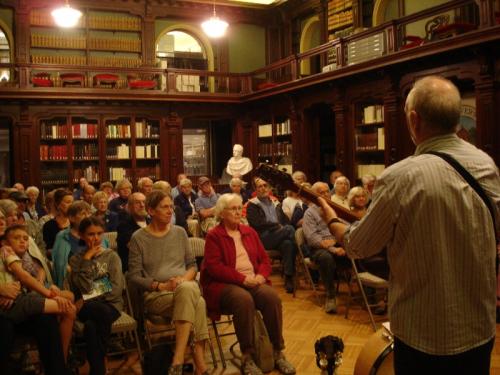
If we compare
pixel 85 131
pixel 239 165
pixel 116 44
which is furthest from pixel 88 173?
pixel 116 44

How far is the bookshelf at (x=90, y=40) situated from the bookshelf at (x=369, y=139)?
587 centimetres

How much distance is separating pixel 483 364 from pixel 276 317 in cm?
226

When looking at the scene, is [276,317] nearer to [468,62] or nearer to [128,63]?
[468,62]

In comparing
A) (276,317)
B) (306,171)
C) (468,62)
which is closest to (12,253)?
(276,317)

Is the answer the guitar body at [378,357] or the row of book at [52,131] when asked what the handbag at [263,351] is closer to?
the guitar body at [378,357]

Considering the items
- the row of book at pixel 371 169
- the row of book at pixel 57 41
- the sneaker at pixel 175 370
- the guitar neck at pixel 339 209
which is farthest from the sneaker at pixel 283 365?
the row of book at pixel 57 41

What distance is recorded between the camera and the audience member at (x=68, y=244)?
3.94 metres

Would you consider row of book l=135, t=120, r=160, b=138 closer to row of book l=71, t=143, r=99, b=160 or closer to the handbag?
row of book l=71, t=143, r=99, b=160

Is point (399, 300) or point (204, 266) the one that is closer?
point (399, 300)

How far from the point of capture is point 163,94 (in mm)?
11172

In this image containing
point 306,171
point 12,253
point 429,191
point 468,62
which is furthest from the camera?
point 306,171

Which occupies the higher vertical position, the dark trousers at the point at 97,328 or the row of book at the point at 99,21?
the row of book at the point at 99,21

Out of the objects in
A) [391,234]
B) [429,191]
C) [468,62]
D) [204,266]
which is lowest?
[204,266]

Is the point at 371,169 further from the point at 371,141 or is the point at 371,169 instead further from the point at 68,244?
the point at 68,244
